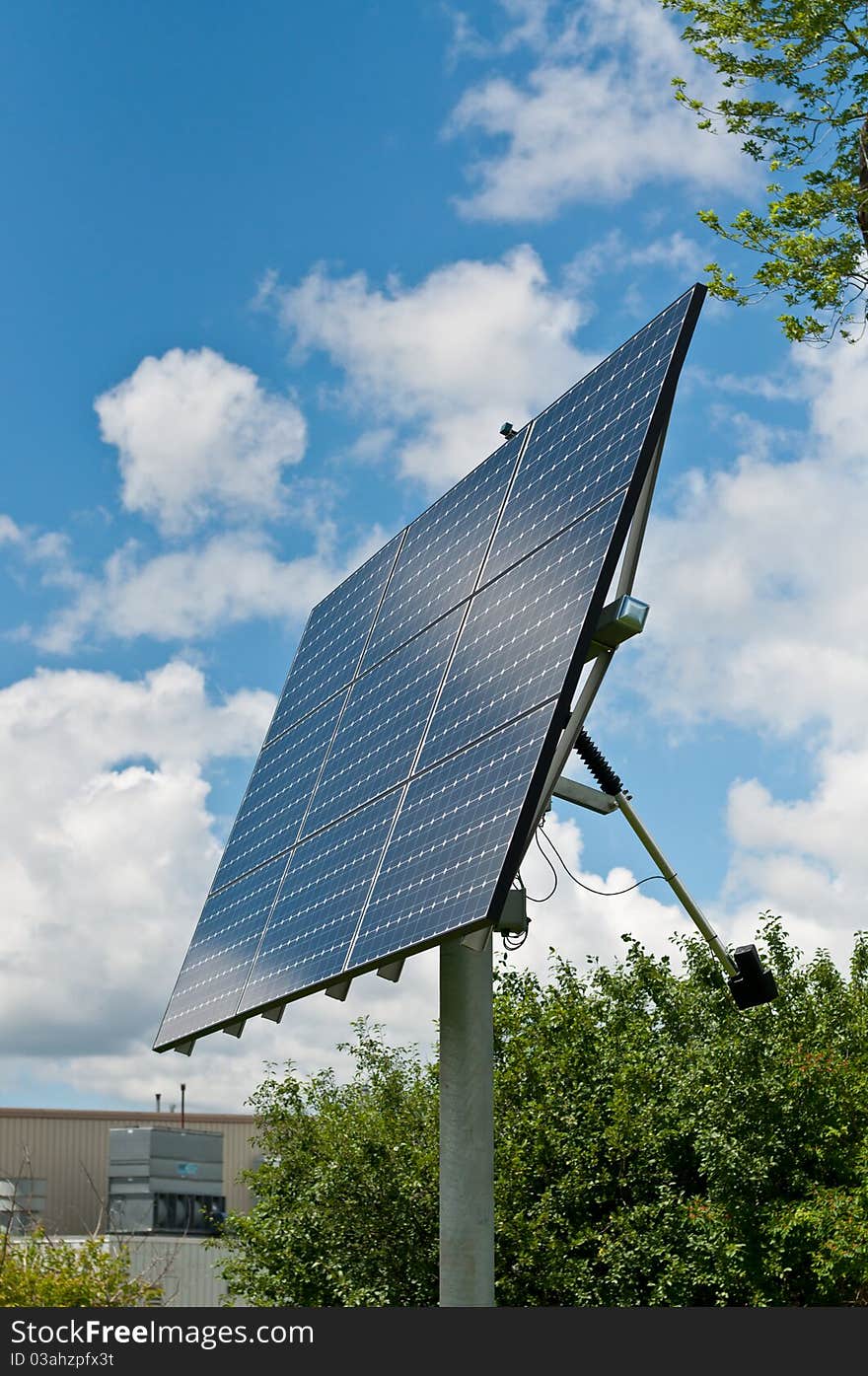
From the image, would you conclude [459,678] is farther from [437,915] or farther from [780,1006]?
[780,1006]

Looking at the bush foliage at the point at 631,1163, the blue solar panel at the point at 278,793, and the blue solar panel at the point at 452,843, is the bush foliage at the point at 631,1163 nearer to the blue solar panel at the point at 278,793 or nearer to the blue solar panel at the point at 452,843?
the blue solar panel at the point at 278,793

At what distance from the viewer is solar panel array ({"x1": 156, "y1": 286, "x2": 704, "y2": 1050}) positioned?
941 centimetres

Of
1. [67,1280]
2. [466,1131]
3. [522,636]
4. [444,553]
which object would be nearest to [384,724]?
[444,553]

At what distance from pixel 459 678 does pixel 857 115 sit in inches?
474

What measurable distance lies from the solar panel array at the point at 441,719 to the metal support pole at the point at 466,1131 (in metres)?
0.78

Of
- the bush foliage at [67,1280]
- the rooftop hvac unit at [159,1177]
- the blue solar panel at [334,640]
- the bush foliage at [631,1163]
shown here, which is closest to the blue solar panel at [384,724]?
the blue solar panel at [334,640]

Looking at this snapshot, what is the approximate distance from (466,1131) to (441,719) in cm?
318

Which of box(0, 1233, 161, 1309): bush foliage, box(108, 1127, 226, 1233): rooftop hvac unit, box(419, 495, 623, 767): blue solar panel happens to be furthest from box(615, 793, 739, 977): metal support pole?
box(108, 1127, 226, 1233): rooftop hvac unit

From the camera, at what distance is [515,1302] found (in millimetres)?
21062

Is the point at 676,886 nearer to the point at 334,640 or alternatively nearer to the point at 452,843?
the point at 452,843

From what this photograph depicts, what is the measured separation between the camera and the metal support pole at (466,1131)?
32.2 ft

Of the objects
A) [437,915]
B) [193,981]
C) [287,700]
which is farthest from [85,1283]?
[437,915]

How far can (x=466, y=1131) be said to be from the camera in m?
9.95

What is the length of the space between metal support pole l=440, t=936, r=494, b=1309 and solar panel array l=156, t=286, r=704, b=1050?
0.78 meters
